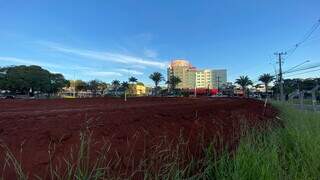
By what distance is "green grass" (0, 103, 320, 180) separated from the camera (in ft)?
17.5

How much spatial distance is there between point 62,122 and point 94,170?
2.95 meters

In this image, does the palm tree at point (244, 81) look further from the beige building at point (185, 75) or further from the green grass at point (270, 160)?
the green grass at point (270, 160)

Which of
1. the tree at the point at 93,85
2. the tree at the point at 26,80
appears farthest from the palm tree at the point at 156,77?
the tree at the point at 26,80

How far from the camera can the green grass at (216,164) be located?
17.5 feet

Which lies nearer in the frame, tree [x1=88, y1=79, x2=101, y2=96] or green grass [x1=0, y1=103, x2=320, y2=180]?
green grass [x1=0, y1=103, x2=320, y2=180]

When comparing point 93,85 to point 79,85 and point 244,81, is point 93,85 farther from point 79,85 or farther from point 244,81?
point 244,81

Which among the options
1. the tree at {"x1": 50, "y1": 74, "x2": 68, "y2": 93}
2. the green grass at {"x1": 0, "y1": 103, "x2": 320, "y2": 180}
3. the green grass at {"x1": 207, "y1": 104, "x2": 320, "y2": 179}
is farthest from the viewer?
the tree at {"x1": 50, "y1": 74, "x2": 68, "y2": 93}

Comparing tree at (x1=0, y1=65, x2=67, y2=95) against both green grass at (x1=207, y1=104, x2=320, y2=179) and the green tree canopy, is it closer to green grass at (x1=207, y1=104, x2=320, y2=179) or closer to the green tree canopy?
the green tree canopy

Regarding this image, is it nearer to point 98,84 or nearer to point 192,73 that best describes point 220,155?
point 98,84

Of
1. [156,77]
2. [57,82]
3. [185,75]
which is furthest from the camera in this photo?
[185,75]

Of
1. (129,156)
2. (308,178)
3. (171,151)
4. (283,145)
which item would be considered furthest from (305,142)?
(129,156)

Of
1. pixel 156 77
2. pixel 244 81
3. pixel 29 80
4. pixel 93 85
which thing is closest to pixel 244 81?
pixel 244 81

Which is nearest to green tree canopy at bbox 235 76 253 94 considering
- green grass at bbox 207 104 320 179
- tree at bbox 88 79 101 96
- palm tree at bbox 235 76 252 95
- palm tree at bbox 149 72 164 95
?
palm tree at bbox 235 76 252 95

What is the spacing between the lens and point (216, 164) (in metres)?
7.20
